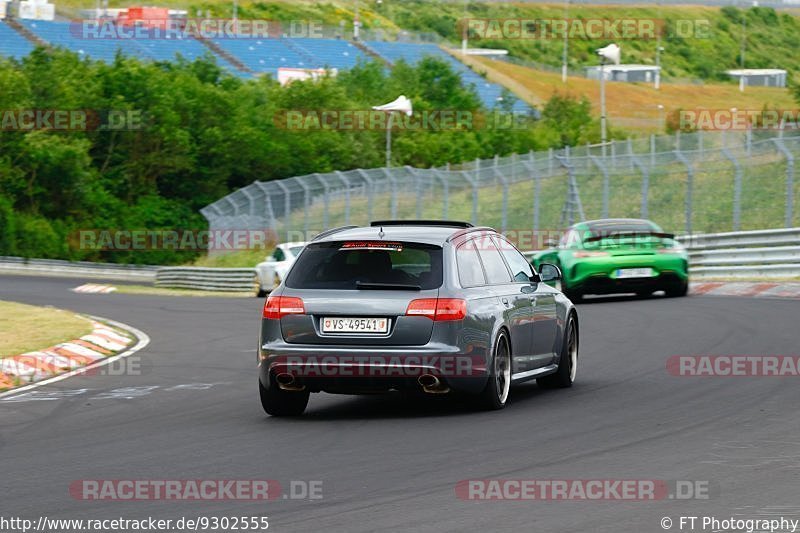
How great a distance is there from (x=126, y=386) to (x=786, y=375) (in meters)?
5.89

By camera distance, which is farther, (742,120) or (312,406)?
(742,120)

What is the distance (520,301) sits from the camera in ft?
38.0

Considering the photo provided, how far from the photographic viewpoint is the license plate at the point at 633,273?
77.5 feet

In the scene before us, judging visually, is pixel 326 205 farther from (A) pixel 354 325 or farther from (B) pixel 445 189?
(A) pixel 354 325

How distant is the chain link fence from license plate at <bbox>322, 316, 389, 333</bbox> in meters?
17.6

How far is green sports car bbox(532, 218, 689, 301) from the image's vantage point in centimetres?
2362

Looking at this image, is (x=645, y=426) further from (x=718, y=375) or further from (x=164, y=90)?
(x=164, y=90)

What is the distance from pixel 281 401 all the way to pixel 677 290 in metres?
14.5

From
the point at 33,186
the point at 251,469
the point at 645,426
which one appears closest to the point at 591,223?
the point at 645,426

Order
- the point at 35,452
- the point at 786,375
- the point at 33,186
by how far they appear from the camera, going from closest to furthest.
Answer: the point at 35,452, the point at 786,375, the point at 33,186

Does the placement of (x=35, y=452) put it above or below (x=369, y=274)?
below

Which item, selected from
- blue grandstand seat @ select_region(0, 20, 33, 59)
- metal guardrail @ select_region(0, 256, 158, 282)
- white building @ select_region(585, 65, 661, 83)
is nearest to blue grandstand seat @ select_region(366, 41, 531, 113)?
white building @ select_region(585, 65, 661, 83)

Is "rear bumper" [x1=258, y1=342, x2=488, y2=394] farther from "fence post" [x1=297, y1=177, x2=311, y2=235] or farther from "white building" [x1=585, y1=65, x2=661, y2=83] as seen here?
"white building" [x1=585, y1=65, x2=661, y2=83]

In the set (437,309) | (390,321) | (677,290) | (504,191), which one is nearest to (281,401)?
(390,321)
